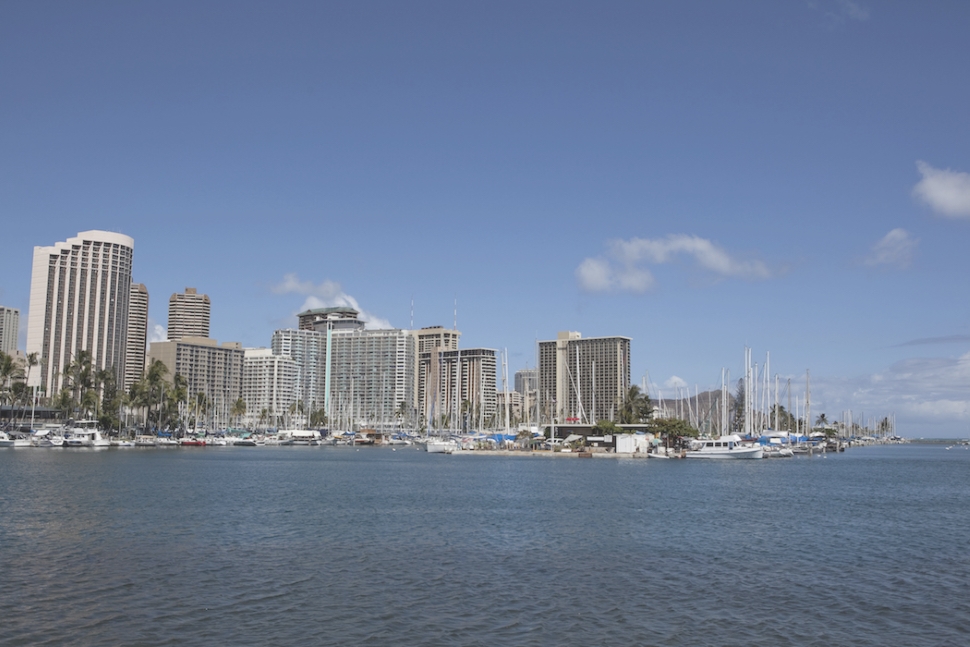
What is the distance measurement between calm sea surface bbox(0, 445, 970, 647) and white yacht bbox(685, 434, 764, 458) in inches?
2830

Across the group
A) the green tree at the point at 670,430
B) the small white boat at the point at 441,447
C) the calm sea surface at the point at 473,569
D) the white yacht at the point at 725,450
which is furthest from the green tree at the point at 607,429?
the calm sea surface at the point at 473,569

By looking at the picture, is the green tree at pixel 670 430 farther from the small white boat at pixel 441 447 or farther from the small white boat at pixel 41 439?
the small white boat at pixel 41 439

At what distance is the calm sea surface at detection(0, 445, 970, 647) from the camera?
84.7 ft

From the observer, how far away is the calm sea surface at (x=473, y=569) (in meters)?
25.8

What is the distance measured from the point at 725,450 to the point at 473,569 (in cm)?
11387

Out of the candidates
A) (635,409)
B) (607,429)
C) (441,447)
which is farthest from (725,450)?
(441,447)

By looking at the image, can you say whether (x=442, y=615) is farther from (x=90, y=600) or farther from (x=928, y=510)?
(x=928, y=510)

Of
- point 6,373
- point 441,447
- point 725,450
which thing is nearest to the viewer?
point 725,450

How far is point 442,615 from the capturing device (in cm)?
2731

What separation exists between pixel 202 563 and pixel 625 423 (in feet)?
491

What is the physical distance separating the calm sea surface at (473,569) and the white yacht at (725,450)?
236 feet

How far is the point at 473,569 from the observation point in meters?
35.1

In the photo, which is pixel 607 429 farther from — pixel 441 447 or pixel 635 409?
pixel 441 447

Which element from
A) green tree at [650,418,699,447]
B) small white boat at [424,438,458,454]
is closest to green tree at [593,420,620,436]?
green tree at [650,418,699,447]
